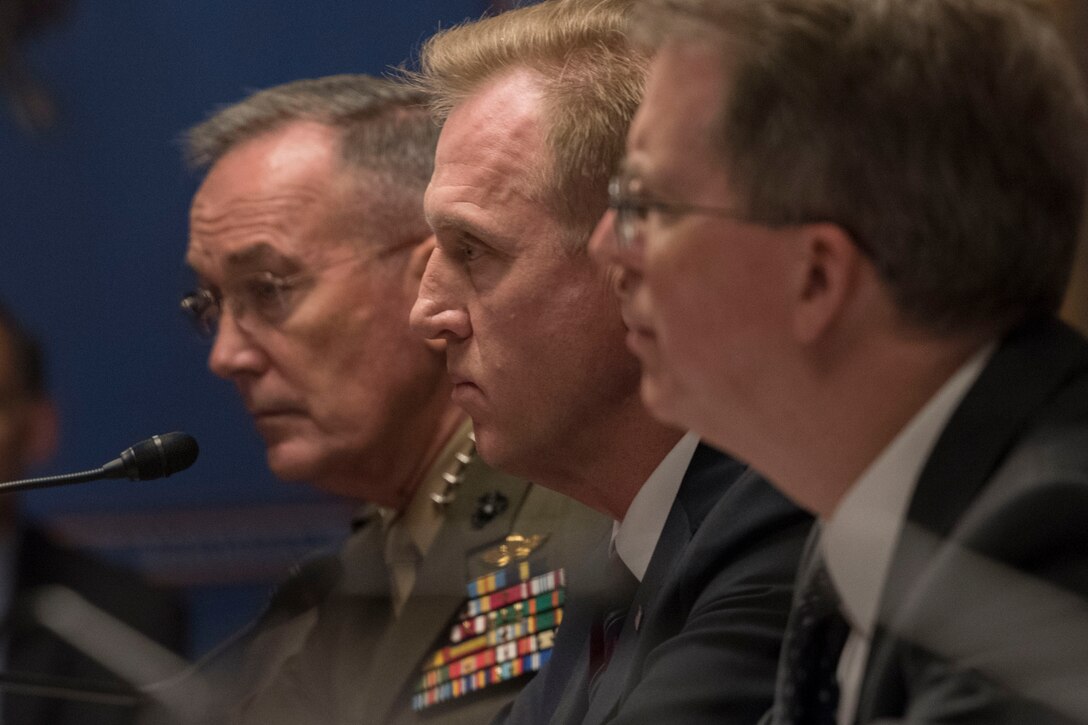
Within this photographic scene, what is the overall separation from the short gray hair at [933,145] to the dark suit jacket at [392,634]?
90 centimetres

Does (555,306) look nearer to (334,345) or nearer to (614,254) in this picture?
(614,254)

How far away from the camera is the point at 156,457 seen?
165 centimetres

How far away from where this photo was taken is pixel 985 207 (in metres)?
1.00

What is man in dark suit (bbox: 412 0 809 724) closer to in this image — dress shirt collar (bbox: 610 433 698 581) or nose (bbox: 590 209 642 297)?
dress shirt collar (bbox: 610 433 698 581)

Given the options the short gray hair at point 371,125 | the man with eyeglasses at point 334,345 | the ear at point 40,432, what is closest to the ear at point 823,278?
the man with eyeglasses at point 334,345

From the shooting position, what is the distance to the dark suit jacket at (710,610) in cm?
128

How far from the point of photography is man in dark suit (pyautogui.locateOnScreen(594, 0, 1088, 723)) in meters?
0.97

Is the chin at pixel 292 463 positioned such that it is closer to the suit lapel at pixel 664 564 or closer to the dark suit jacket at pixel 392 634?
the dark suit jacket at pixel 392 634

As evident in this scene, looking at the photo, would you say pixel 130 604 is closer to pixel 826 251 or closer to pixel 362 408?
pixel 362 408

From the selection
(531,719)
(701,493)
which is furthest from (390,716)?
(701,493)

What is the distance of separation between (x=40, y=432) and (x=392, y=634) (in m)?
0.71

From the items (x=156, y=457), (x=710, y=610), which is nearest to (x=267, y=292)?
(x=156, y=457)

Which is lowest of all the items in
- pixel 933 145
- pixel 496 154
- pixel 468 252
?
pixel 468 252

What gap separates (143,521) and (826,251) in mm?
1649
